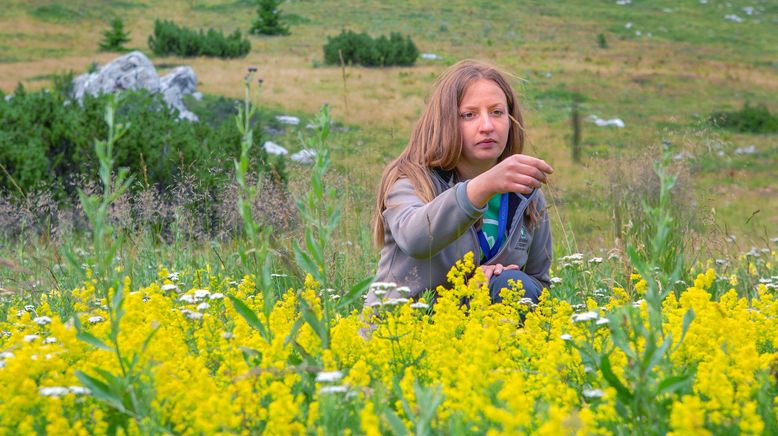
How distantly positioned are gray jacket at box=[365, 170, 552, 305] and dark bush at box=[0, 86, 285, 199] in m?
5.46

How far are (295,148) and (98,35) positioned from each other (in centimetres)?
2587

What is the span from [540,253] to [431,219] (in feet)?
4.01

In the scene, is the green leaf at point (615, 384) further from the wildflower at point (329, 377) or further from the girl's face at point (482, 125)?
the girl's face at point (482, 125)

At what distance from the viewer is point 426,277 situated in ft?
13.6

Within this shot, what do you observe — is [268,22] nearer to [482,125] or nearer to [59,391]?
[482,125]

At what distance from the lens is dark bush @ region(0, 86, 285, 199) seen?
386 inches

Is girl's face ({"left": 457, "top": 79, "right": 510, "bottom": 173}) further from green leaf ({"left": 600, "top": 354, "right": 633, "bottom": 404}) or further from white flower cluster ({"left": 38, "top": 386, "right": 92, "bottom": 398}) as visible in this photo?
Result: white flower cluster ({"left": 38, "top": 386, "right": 92, "bottom": 398})

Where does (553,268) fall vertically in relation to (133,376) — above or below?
below

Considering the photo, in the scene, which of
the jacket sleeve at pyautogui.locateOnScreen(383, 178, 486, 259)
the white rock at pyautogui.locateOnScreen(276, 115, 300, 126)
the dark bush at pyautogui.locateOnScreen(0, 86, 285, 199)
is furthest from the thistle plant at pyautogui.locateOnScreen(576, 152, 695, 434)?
the white rock at pyautogui.locateOnScreen(276, 115, 300, 126)

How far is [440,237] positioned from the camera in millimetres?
3482

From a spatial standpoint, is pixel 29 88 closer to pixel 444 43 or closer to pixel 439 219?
pixel 444 43

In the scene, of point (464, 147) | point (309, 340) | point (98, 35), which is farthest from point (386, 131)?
point (98, 35)

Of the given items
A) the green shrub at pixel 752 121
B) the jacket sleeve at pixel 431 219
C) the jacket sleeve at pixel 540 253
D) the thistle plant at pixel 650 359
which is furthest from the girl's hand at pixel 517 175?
the green shrub at pixel 752 121

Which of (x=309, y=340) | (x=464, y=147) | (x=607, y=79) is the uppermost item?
(x=464, y=147)
